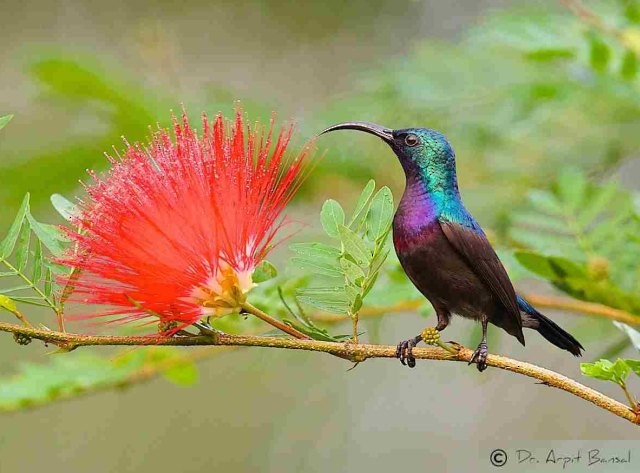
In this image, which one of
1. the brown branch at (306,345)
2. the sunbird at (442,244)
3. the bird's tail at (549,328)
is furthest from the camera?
the bird's tail at (549,328)

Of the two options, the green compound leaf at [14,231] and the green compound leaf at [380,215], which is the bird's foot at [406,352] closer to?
the green compound leaf at [380,215]

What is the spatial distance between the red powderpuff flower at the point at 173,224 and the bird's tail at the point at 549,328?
0.54m

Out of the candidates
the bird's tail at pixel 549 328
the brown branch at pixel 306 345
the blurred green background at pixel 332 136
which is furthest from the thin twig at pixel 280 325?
the blurred green background at pixel 332 136

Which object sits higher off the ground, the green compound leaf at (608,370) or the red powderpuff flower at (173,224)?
the red powderpuff flower at (173,224)

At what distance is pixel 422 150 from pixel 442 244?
155 millimetres

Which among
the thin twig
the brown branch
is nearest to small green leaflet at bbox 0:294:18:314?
the brown branch

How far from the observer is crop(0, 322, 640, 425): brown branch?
1.19 metres

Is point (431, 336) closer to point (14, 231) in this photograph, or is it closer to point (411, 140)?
point (411, 140)

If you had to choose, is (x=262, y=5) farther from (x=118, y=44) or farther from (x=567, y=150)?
(x=567, y=150)

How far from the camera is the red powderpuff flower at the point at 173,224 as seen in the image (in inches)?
48.2

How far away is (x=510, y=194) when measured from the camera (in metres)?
2.55

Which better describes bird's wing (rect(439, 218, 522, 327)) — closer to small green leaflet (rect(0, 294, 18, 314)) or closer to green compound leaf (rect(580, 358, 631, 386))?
green compound leaf (rect(580, 358, 631, 386))

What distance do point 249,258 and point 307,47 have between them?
4.27 meters

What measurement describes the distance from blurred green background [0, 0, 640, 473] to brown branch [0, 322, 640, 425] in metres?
0.56
